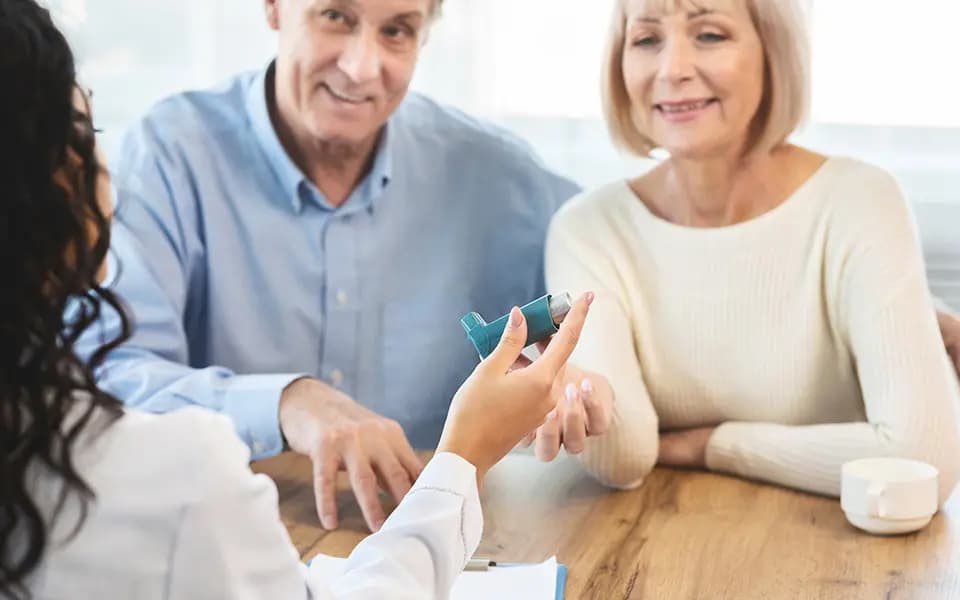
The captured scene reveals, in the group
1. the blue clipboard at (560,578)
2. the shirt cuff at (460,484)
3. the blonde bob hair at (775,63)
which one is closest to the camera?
the shirt cuff at (460,484)

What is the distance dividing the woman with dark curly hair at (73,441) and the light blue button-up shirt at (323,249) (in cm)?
93

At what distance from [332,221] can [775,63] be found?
66cm

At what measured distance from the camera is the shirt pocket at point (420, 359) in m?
2.00

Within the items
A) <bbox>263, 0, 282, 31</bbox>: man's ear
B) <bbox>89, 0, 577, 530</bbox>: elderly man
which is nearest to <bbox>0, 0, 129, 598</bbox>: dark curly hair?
<bbox>89, 0, 577, 530</bbox>: elderly man

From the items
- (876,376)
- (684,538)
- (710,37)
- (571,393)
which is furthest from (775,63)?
(684,538)

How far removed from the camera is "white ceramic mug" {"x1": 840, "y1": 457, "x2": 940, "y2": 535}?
1.41 m

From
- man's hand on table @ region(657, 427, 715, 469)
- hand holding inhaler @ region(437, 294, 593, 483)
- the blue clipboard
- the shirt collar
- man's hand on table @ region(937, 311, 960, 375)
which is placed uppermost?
the shirt collar

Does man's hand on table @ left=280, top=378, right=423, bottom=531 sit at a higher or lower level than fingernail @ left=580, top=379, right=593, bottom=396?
lower

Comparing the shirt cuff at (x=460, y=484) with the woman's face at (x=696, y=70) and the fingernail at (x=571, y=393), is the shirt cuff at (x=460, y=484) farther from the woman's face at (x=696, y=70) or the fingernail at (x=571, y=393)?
the woman's face at (x=696, y=70)

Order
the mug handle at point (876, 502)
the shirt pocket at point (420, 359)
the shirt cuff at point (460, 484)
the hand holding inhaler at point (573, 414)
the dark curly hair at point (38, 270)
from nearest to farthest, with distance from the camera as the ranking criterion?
the dark curly hair at point (38, 270) → the shirt cuff at point (460, 484) → the mug handle at point (876, 502) → the hand holding inhaler at point (573, 414) → the shirt pocket at point (420, 359)

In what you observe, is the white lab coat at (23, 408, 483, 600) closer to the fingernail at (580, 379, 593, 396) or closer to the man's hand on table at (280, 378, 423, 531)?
the man's hand on table at (280, 378, 423, 531)

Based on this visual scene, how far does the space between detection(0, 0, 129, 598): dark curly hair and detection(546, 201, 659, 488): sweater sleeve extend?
33.0 inches

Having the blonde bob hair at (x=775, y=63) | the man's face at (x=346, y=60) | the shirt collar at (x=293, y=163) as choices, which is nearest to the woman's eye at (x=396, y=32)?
the man's face at (x=346, y=60)

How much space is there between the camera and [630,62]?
5.80ft
